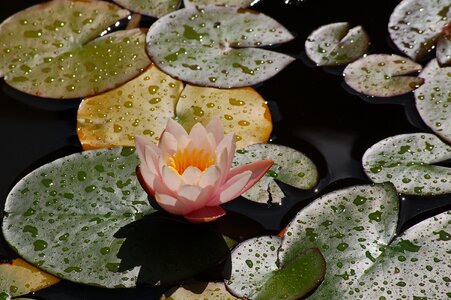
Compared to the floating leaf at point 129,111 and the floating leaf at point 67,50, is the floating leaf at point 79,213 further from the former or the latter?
the floating leaf at point 67,50

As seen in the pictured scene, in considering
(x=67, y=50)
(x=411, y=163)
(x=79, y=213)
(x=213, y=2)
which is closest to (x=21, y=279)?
(x=79, y=213)

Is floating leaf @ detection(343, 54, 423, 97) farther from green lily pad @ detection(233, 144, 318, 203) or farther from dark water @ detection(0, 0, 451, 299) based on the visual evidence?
green lily pad @ detection(233, 144, 318, 203)

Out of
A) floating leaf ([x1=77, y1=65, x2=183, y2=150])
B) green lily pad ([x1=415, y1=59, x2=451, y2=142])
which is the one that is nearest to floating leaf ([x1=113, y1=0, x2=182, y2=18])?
floating leaf ([x1=77, y1=65, x2=183, y2=150])

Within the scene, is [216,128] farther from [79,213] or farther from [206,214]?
[79,213]

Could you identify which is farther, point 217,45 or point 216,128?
point 217,45

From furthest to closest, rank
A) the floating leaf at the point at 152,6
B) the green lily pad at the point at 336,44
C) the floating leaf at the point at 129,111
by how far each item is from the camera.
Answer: the floating leaf at the point at 152,6
the green lily pad at the point at 336,44
the floating leaf at the point at 129,111

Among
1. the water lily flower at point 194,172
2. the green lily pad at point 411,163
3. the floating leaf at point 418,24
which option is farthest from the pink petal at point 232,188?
the floating leaf at point 418,24
